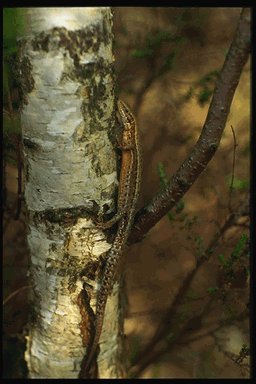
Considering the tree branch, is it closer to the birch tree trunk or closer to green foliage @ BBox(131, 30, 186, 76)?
the birch tree trunk

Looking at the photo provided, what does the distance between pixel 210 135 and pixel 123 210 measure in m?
0.49

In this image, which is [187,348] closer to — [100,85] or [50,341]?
[50,341]

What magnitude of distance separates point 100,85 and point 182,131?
2268 millimetres

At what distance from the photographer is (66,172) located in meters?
1.67

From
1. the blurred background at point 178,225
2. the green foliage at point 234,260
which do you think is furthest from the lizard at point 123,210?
the green foliage at point 234,260

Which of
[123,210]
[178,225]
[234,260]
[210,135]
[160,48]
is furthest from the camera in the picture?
[160,48]

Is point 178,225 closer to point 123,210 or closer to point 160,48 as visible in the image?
point 160,48

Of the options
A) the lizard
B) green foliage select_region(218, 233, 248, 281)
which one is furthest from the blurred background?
the lizard

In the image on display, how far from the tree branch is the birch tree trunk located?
0.17m

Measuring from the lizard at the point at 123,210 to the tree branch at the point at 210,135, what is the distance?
0.07 m

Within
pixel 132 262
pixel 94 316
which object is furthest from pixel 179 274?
pixel 94 316

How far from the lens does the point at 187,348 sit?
10.6 ft

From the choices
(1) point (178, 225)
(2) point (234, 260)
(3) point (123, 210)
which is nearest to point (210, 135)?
(3) point (123, 210)

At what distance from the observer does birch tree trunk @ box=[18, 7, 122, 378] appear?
1476 mm
